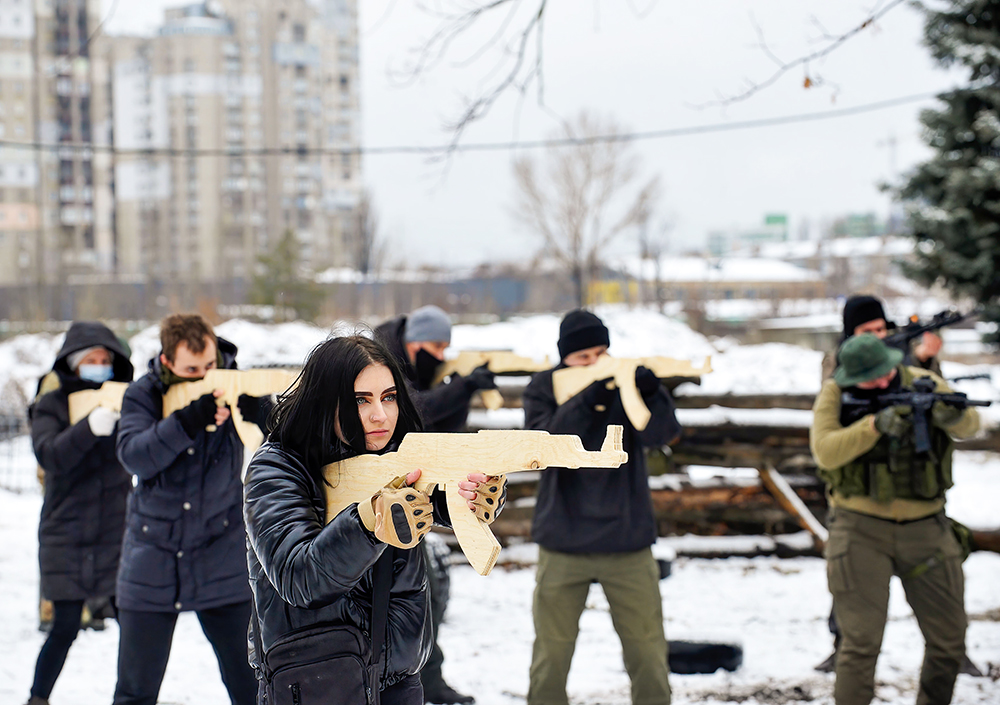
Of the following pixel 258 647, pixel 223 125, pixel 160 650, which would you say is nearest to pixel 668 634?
pixel 160 650

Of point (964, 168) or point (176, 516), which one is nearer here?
point (176, 516)

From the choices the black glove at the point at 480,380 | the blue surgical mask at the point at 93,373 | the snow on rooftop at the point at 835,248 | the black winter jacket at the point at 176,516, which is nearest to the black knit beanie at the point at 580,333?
the black glove at the point at 480,380

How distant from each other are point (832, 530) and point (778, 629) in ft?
6.21

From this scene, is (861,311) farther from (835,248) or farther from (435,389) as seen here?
(835,248)

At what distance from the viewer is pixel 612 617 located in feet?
12.4

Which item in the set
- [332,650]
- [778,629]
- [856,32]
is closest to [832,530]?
[778,629]

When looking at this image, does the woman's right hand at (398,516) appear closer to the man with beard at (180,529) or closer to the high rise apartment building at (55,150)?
the man with beard at (180,529)

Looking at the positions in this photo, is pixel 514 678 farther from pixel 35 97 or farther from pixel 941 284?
pixel 35 97

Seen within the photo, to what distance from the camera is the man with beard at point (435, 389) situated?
4.47m

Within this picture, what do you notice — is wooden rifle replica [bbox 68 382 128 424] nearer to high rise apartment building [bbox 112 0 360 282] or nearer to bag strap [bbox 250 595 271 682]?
bag strap [bbox 250 595 271 682]

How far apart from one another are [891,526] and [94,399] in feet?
12.0

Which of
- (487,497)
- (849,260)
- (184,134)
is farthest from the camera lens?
(849,260)

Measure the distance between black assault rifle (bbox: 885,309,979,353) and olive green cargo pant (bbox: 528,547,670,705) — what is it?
2285 millimetres

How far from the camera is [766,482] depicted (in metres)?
7.21
